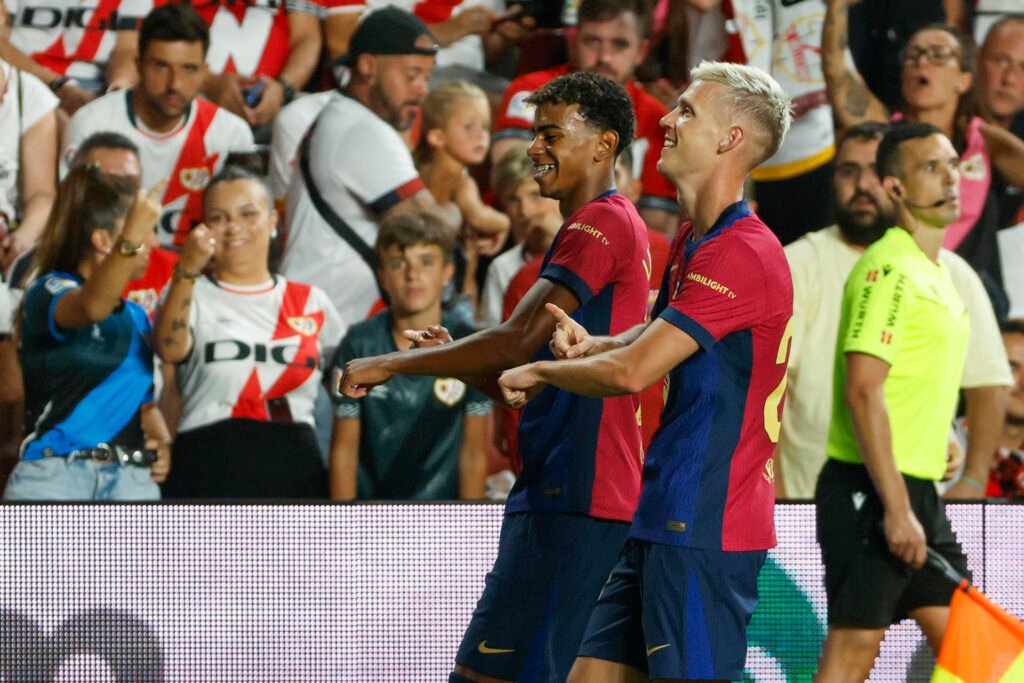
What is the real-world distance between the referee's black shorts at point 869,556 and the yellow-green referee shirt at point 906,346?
97mm

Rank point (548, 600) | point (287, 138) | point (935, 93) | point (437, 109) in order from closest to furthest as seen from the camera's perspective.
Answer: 1. point (548, 600)
2. point (287, 138)
3. point (437, 109)
4. point (935, 93)

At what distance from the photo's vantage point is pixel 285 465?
6.49 metres

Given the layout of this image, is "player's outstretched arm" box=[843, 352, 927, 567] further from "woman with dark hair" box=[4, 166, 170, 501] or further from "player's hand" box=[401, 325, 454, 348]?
"woman with dark hair" box=[4, 166, 170, 501]

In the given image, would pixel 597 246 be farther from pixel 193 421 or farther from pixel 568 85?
pixel 193 421

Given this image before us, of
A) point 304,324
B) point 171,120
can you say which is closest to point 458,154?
point 304,324

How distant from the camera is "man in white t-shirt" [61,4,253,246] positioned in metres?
7.05

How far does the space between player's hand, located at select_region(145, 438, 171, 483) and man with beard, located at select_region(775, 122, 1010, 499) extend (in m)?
2.82

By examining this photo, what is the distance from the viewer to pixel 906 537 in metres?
5.01

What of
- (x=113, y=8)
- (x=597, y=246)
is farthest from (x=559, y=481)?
(x=113, y=8)

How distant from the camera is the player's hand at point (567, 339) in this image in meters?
3.34

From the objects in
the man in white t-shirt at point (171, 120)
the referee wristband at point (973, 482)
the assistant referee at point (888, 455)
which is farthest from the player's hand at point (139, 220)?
the referee wristband at point (973, 482)

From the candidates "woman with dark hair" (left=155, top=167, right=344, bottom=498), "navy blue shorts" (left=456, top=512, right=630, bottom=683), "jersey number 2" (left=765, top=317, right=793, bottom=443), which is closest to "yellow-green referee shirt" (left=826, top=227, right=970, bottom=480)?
"navy blue shorts" (left=456, top=512, right=630, bottom=683)

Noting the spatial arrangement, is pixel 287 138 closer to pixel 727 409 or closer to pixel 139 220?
pixel 139 220

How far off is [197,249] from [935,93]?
3.82 m
